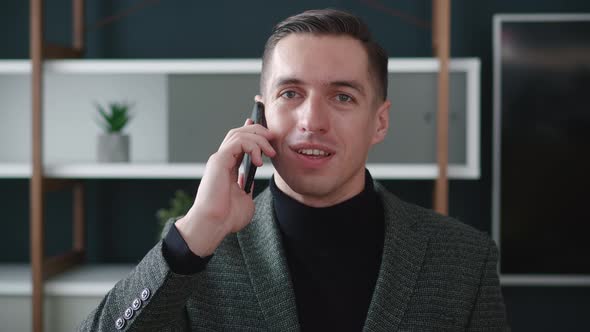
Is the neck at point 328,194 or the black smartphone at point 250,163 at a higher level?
the black smartphone at point 250,163

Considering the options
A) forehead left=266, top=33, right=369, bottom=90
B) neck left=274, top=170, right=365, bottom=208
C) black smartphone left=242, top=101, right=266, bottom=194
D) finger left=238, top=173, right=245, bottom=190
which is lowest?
neck left=274, top=170, right=365, bottom=208

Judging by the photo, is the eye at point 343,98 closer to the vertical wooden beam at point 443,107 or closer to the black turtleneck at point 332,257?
the black turtleneck at point 332,257

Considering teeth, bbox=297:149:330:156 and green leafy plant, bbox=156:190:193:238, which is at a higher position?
teeth, bbox=297:149:330:156

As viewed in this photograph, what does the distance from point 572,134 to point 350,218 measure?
1.77 meters

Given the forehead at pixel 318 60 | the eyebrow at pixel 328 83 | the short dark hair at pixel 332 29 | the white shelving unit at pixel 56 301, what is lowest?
the white shelving unit at pixel 56 301

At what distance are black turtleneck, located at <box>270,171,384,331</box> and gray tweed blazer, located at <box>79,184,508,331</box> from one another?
40 millimetres

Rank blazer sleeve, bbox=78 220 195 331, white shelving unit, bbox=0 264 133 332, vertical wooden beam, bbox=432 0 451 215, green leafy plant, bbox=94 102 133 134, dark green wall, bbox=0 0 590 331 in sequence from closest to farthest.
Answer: blazer sleeve, bbox=78 220 195 331 → vertical wooden beam, bbox=432 0 451 215 → white shelving unit, bbox=0 264 133 332 → green leafy plant, bbox=94 102 133 134 → dark green wall, bbox=0 0 590 331

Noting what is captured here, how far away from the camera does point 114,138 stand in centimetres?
266

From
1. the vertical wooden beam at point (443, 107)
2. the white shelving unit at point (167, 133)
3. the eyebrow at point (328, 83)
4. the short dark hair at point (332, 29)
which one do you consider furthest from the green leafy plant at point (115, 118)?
the eyebrow at point (328, 83)

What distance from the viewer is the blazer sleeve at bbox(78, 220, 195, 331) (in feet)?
3.87

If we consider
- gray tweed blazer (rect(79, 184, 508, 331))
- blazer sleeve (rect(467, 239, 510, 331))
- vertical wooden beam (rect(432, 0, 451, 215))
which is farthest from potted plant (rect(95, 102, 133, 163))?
blazer sleeve (rect(467, 239, 510, 331))

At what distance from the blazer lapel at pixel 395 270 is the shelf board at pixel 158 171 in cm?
116

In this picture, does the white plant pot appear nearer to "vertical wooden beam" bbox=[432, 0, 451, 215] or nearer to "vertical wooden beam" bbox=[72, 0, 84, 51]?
"vertical wooden beam" bbox=[72, 0, 84, 51]

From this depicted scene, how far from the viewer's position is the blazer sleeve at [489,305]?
4.36ft
